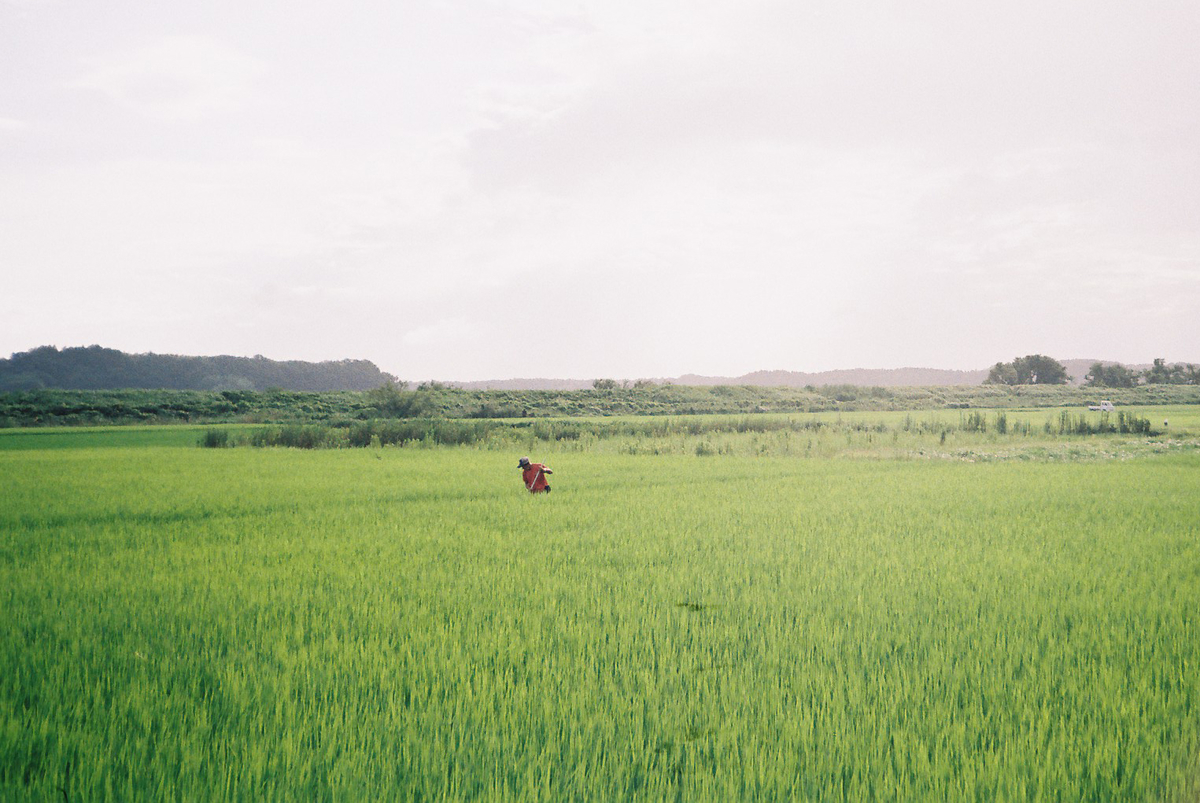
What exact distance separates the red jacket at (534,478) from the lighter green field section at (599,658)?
9.53 ft

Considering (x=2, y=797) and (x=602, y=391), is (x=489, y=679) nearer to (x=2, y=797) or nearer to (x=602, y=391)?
(x=2, y=797)

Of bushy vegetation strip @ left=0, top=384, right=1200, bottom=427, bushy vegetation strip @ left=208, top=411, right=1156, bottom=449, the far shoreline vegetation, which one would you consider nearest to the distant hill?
the far shoreline vegetation

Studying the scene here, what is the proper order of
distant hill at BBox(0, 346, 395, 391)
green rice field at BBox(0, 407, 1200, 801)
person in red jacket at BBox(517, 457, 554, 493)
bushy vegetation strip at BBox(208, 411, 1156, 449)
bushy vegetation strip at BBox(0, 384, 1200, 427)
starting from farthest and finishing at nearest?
distant hill at BBox(0, 346, 395, 391), bushy vegetation strip at BBox(0, 384, 1200, 427), bushy vegetation strip at BBox(208, 411, 1156, 449), person in red jacket at BBox(517, 457, 554, 493), green rice field at BBox(0, 407, 1200, 801)

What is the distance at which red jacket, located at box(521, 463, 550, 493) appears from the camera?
42.2ft

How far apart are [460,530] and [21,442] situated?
31.4 m

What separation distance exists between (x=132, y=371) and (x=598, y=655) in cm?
11194

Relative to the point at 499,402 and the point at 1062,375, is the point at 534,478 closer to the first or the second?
the point at 499,402

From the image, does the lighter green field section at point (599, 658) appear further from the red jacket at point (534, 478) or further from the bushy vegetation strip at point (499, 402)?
the bushy vegetation strip at point (499, 402)

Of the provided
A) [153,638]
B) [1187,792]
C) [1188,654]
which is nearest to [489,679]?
[153,638]

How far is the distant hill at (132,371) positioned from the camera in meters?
93.8

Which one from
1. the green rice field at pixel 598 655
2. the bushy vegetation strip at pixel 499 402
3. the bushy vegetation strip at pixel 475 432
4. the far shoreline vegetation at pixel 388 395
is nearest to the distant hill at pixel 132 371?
the far shoreline vegetation at pixel 388 395

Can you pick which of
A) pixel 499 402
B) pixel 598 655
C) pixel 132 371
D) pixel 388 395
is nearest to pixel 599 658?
pixel 598 655

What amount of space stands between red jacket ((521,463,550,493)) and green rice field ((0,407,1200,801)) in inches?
88.8

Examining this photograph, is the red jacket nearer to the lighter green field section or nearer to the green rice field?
the green rice field
